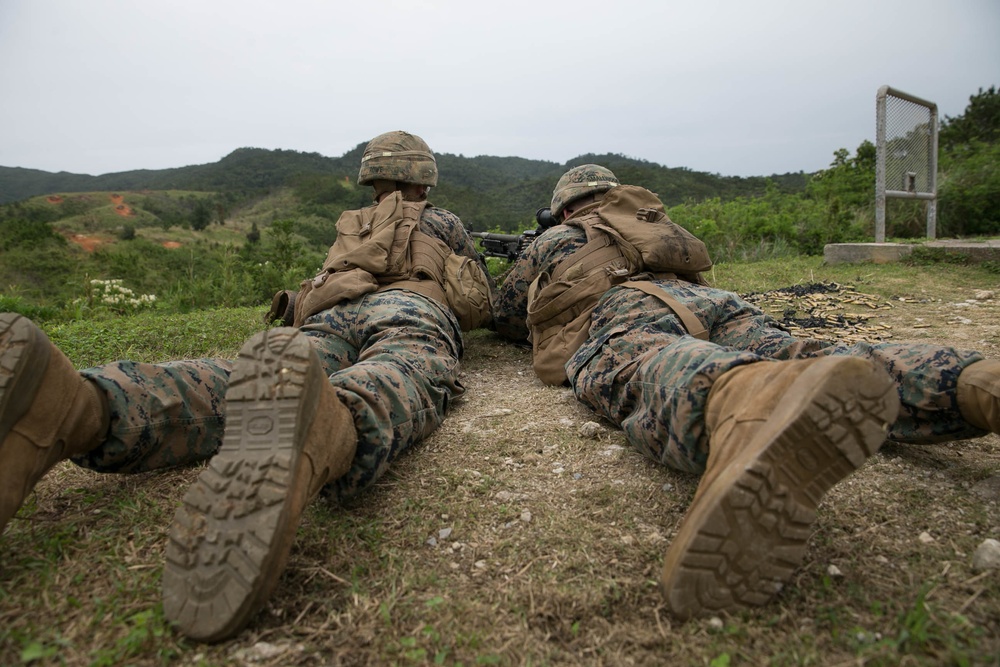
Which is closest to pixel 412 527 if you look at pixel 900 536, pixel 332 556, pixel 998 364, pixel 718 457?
pixel 332 556

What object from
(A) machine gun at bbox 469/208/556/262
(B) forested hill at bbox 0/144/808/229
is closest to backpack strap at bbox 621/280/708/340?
(A) machine gun at bbox 469/208/556/262

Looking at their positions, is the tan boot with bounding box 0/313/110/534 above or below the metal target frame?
below

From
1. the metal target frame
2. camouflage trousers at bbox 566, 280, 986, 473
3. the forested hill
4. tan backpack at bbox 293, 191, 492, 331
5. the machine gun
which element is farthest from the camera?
the forested hill

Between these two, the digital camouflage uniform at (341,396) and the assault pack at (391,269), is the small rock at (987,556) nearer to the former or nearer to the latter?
the digital camouflage uniform at (341,396)

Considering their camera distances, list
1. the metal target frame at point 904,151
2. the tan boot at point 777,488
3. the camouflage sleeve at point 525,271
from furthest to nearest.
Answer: the metal target frame at point 904,151
the camouflage sleeve at point 525,271
the tan boot at point 777,488

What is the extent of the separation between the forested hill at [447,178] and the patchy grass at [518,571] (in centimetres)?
1194

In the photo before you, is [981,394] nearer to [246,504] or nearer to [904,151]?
[246,504]

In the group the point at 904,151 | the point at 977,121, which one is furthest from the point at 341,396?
the point at 977,121

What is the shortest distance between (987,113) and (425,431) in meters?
20.0

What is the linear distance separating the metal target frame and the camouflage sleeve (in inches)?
226

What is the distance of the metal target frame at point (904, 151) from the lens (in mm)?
7445

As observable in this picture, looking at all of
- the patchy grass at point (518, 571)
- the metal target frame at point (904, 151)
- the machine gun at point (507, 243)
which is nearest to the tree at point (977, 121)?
the metal target frame at point (904, 151)

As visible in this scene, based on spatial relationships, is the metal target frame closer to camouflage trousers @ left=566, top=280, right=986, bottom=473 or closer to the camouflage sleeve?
the camouflage sleeve

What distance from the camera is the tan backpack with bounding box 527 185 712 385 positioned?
292cm
